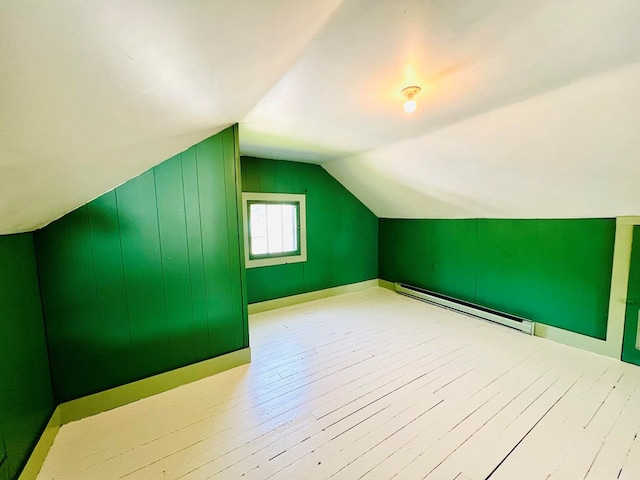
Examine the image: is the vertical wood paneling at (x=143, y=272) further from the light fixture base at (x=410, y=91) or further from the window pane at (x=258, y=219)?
the light fixture base at (x=410, y=91)

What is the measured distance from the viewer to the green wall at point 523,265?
2412mm

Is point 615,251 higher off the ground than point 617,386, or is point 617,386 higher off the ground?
point 615,251

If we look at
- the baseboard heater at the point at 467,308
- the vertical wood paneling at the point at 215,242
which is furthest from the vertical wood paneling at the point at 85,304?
the baseboard heater at the point at 467,308

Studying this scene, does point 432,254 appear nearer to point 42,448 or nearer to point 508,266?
point 508,266

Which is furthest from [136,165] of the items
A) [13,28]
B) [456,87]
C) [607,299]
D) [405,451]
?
[607,299]

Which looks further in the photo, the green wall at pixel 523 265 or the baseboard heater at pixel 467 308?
the baseboard heater at pixel 467 308

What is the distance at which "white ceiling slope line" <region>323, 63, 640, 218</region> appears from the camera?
150 cm

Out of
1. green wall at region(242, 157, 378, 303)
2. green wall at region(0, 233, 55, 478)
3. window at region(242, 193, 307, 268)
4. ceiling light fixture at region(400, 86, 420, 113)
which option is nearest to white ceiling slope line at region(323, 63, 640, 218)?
ceiling light fixture at region(400, 86, 420, 113)

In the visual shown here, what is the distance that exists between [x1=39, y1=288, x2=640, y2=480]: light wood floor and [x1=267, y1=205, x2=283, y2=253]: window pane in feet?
4.88

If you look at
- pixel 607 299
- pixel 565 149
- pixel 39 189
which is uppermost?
pixel 565 149

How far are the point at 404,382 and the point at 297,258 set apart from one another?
7.31ft

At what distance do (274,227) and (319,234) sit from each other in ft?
2.38

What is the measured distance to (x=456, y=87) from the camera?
154cm

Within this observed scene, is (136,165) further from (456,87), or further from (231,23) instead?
(456,87)
